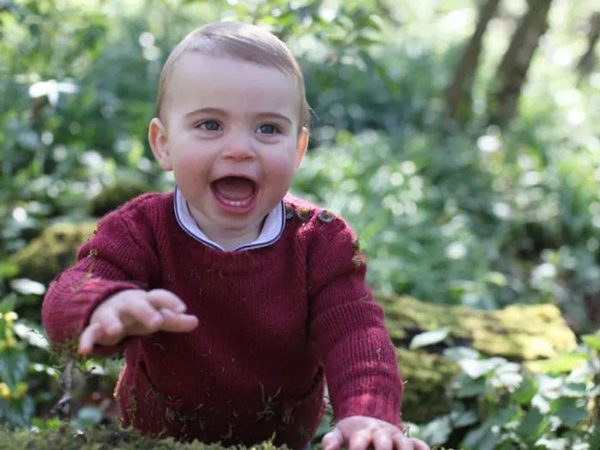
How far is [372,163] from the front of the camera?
6176 mm

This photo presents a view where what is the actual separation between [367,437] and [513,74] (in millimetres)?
7128

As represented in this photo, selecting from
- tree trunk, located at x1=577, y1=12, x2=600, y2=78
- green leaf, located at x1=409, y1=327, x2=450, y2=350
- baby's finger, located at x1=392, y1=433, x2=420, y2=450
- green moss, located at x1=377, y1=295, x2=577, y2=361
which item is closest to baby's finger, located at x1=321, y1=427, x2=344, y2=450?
baby's finger, located at x1=392, y1=433, x2=420, y2=450

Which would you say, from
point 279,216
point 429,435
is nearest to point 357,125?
point 429,435

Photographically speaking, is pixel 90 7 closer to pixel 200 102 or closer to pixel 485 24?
pixel 200 102

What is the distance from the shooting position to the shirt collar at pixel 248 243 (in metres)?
2.00

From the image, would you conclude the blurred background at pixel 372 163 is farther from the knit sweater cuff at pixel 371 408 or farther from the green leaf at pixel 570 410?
the knit sweater cuff at pixel 371 408

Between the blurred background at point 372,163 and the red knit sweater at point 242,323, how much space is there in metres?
0.84

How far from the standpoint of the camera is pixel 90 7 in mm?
5105

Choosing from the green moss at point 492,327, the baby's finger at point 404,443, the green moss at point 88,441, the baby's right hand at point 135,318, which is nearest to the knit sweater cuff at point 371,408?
the baby's finger at point 404,443

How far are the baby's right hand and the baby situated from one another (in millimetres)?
194

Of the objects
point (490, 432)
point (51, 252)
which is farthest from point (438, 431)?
point (51, 252)

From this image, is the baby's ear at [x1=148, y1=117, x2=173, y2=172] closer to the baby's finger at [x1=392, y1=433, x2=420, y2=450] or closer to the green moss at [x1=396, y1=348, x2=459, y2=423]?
the baby's finger at [x1=392, y1=433, x2=420, y2=450]

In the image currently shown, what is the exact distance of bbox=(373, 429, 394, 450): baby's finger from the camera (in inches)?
63.2

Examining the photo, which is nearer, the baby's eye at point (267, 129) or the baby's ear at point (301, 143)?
the baby's eye at point (267, 129)
